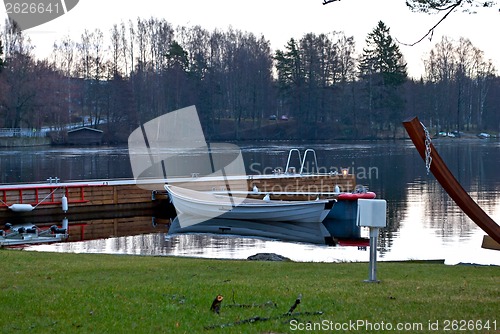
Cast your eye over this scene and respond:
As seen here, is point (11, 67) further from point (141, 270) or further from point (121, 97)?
point (141, 270)

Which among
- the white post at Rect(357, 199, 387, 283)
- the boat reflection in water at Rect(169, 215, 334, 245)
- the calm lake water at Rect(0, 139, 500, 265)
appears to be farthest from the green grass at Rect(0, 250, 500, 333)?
the boat reflection in water at Rect(169, 215, 334, 245)

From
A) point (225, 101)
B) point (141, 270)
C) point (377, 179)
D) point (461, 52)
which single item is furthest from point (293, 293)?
point (461, 52)

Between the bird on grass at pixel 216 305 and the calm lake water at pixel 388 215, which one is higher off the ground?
the bird on grass at pixel 216 305

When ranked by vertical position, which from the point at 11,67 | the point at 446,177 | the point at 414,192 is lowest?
A: the point at 414,192

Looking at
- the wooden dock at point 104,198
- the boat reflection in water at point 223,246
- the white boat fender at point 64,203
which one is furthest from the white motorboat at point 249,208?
the white boat fender at point 64,203

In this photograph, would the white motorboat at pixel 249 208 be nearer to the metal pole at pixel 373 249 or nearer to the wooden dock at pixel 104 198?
the wooden dock at pixel 104 198

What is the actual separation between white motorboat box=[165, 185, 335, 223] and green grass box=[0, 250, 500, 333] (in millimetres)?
15083

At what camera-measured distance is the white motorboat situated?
28078 mm

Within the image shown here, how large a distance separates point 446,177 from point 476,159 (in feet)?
191

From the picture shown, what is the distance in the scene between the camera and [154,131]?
88.9m

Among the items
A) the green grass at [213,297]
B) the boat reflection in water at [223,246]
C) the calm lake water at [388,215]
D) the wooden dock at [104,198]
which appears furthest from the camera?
the wooden dock at [104,198]

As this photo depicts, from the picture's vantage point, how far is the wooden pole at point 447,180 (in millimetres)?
9633

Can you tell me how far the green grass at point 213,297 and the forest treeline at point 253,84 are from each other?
86.8 metres

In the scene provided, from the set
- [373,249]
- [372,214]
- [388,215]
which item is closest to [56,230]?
[388,215]
